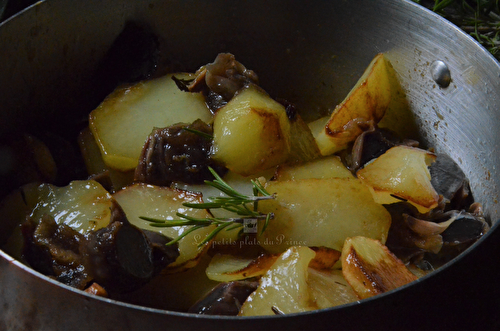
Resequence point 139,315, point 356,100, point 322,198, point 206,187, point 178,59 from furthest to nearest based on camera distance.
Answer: point 178,59, point 356,100, point 206,187, point 322,198, point 139,315

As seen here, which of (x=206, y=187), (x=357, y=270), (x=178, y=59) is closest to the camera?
(x=357, y=270)

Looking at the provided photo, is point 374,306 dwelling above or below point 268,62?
below

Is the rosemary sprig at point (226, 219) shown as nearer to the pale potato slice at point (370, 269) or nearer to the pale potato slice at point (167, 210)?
the pale potato slice at point (167, 210)

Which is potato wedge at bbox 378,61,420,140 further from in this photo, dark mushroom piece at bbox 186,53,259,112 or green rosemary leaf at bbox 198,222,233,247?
green rosemary leaf at bbox 198,222,233,247

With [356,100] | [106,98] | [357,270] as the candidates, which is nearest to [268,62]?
[356,100]

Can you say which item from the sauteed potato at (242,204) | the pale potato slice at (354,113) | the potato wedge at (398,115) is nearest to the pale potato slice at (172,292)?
the sauteed potato at (242,204)

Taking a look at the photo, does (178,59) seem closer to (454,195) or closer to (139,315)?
(454,195)

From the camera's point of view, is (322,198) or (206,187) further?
(206,187)

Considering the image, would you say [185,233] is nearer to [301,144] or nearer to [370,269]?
[370,269]
